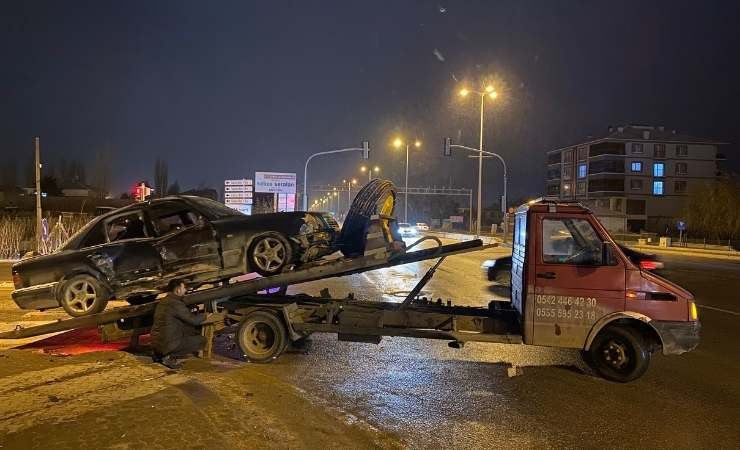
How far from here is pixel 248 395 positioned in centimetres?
579

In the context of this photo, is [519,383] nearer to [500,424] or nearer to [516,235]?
[500,424]

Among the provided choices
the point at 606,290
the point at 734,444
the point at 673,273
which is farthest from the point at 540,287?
the point at 673,273

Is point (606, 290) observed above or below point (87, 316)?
above

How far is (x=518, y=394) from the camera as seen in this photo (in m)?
6.09

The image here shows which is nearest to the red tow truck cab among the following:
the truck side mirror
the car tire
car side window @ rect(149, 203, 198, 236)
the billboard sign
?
the truck side mirror

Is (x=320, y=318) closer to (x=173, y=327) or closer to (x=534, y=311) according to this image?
(x=173, y=327)

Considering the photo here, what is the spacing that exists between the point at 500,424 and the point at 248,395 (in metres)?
2.65

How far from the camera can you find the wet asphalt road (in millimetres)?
4949

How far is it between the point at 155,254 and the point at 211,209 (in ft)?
3.50

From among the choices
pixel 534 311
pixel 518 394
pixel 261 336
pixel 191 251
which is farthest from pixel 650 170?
pixel 191 251

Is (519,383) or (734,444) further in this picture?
(519,383)

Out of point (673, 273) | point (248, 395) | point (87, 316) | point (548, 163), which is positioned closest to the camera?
point (248, 395)

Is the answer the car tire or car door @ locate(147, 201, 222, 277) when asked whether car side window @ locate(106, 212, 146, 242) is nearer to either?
car door @ locate(147, 201, 222, 277)

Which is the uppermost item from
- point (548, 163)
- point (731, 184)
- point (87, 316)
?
point (548, 163)
